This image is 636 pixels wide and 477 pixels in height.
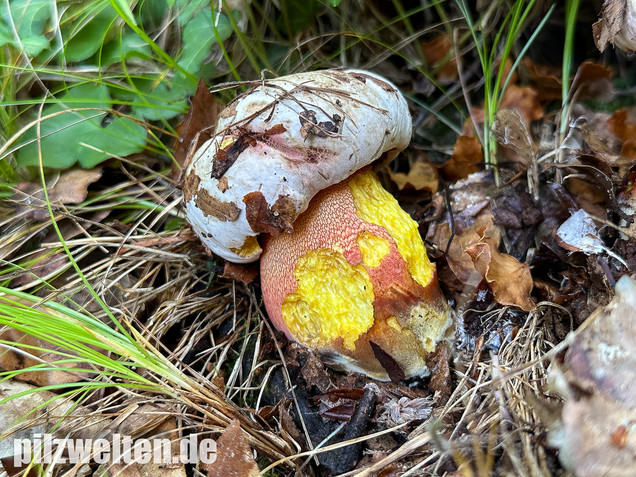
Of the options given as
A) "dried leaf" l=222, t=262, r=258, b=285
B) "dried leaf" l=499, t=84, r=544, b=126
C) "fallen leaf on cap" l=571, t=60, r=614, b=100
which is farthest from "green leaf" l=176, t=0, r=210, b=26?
"fallen leaf on cap" l=571, t=60, r=614, b=100

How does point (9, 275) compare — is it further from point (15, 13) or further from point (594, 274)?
point (594, 274)

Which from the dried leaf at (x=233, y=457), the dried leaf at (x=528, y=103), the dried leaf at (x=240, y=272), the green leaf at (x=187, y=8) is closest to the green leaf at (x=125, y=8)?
the green leaf at (x=187, y=8)

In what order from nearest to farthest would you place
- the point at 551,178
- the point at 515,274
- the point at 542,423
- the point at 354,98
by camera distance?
1. the point at 542,423
2. the point at 354,98
3. the point at 515,274
4. the point at 551,178

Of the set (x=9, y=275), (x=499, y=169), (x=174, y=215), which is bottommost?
(x=499, y=169)

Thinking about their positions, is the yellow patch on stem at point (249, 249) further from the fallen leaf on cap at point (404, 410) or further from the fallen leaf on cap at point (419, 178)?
the fallen leaf on cap at point (419, 178)

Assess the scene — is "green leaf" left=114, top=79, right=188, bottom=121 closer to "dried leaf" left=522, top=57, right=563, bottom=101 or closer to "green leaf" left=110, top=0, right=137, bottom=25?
"green leaf" left=110, top=0, right=137, bottom=25

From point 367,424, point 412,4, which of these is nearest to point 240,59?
point 412,4
